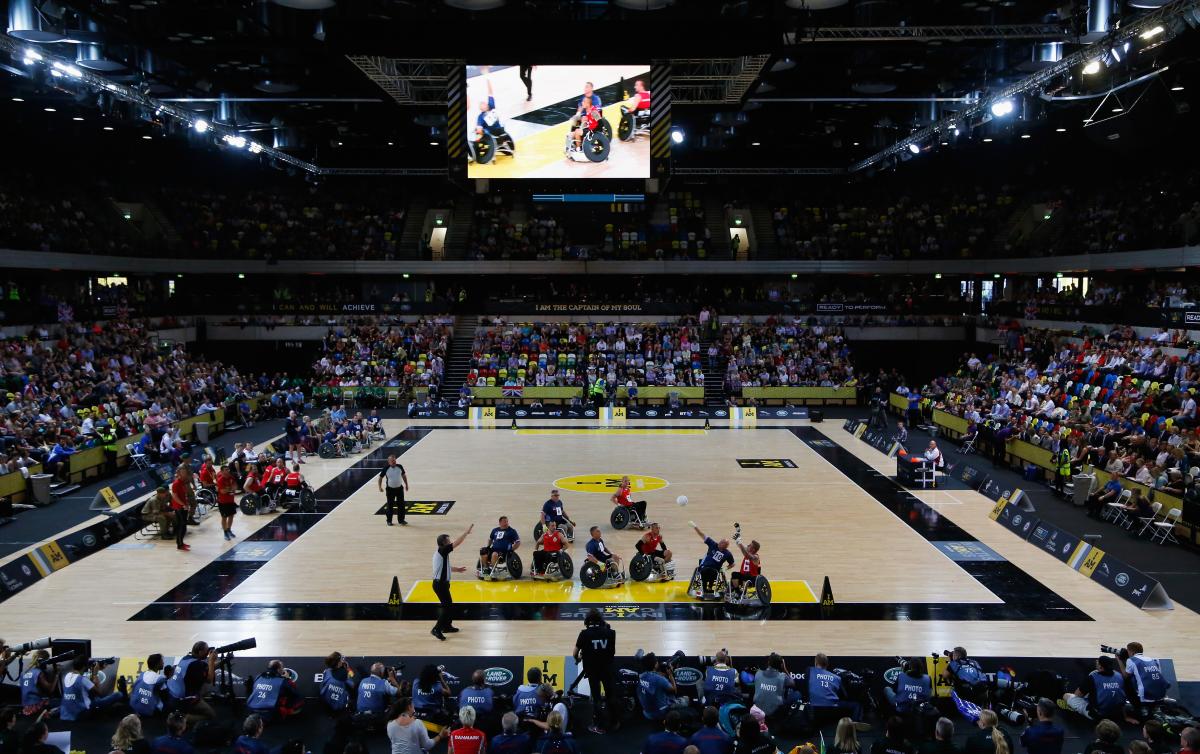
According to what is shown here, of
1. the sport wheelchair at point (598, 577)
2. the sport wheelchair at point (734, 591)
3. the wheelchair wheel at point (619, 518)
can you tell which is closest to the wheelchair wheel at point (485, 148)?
the wheelchair wheel at point (619, 518)

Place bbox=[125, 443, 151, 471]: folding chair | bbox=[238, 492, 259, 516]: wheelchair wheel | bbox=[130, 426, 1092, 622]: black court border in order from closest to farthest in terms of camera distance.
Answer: bbox=[130, 426, 1092, 622]: black court border < bbox=[238, 492, 259, 516]: wheelchair wheel < bbox=[125, 443, 151, 471]: folding chair

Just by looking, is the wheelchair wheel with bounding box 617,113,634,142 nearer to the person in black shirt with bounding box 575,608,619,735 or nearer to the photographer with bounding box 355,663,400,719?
the person in black shirt with bounding box 575,608,619,735

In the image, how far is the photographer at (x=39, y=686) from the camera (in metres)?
11.8

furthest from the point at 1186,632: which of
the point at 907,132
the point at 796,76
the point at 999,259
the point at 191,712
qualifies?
the point at 999,259

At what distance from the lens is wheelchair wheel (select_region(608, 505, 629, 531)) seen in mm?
21344

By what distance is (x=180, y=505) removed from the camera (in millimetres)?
19953

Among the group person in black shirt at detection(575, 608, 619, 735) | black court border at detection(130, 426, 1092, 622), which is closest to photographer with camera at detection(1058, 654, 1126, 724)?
black court border at detection(130, 426, 1092, 622)

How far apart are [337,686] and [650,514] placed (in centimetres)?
1229

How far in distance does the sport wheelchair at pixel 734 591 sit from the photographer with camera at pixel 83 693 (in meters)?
9.42

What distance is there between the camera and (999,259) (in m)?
47.3

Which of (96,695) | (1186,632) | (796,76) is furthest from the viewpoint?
(796,76)

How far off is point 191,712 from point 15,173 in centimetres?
4020

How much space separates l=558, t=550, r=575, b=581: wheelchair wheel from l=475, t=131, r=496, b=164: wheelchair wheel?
36.5ft

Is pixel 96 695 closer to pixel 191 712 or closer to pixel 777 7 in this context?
pixel 191 712
